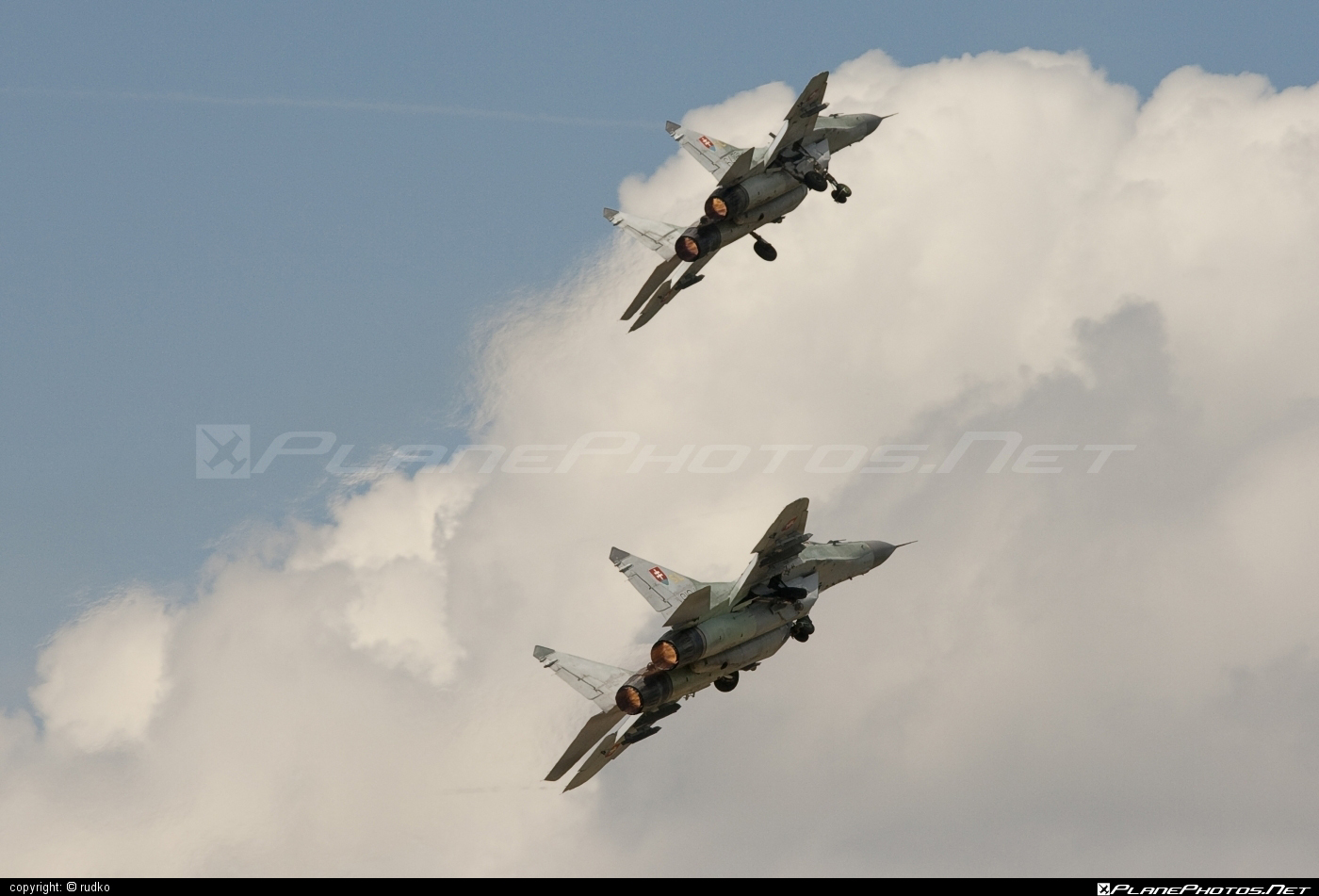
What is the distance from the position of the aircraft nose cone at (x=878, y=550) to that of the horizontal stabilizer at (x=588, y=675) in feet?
27.7

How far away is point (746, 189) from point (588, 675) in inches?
646

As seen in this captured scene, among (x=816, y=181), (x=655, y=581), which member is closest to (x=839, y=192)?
(x=816, y=181)

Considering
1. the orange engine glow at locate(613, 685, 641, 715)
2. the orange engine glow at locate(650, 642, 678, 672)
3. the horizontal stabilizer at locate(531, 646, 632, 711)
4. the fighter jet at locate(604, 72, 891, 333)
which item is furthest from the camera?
the fighter jet at locate(604, 72, 891, 333)

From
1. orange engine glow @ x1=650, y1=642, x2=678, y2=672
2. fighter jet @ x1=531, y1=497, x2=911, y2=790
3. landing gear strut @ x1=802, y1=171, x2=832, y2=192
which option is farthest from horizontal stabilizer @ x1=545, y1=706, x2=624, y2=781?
landing gear strut @ x1=802, y1=171, x2=832, y2=192

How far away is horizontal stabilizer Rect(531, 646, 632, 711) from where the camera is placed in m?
68.0

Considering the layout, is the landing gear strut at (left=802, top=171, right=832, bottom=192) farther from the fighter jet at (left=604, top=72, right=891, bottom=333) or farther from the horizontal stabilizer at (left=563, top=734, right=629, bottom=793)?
the horizontal stabilizer at (left=563, top=734, right=629, bottom=793)

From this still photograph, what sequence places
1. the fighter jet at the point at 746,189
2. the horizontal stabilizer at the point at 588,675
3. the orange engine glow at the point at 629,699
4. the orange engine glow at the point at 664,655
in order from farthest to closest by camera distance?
the fighter jet at the point at 746,189
the horizontal stabilizer at the point at 588,675
the orange engine glow at the point at 629,699
the orange engine glow at the point at 664,655

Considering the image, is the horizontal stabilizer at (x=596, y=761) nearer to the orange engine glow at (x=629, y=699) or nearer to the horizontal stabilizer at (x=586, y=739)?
the horizontal stabilizer at (x=586, y=739)

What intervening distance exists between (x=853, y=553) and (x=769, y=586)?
13.8 ft

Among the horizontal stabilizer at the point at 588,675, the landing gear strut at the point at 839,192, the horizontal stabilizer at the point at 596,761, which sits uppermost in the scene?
the landing gear strut at the point at 839,192

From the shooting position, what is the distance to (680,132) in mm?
77750

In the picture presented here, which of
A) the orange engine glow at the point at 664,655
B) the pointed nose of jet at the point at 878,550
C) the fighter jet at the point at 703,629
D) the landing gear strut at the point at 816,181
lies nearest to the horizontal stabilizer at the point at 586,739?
the fighter jet at the point at 703,629

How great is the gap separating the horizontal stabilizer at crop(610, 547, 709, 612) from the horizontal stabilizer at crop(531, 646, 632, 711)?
236cm

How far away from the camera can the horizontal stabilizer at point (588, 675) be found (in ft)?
223
